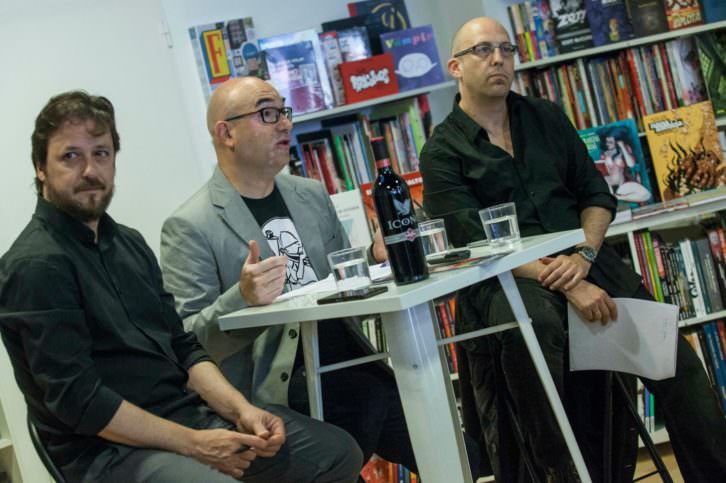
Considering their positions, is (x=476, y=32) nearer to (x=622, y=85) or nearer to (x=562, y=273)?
(x=562, y=273)

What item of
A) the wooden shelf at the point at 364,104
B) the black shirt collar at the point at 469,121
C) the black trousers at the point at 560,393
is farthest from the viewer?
the wooden shelf at the point at 364,104

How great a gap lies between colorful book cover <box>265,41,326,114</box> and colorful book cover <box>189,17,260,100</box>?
0.09 m

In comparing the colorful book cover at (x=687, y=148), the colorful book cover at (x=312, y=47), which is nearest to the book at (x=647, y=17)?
the colorful book cover at (x=687, y=148)

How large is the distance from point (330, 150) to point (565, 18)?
1.12 metres

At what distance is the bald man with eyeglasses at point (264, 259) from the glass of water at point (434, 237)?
0.16m

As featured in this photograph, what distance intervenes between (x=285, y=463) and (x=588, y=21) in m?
2.46

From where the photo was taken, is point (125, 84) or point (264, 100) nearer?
point (264, 100)

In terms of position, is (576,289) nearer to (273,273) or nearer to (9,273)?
(273,273)

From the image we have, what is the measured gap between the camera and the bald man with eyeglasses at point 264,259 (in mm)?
2166

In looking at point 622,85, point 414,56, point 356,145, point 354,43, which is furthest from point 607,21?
point 356,145

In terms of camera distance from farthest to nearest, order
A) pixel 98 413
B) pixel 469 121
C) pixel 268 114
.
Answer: pixel 469 121 → pixel 268 114 → pixel 98 413

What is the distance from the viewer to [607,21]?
11.5 ft

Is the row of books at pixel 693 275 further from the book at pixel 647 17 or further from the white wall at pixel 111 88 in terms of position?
the white wall at pixel 111 88

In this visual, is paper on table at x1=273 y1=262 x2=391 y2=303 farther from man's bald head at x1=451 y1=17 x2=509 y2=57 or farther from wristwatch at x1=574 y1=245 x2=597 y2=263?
man's bald head at x1=451 y1=17 x2=509 y2=57
